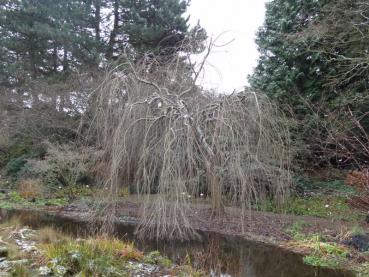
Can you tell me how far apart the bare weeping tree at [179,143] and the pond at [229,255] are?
28cm

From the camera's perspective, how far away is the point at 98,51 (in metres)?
15.6

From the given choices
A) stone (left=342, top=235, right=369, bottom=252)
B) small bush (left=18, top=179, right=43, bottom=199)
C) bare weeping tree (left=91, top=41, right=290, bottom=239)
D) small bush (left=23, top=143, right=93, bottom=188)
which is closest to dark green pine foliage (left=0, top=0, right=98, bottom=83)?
small bush (left=23, top=143, right=93, bottom=188)

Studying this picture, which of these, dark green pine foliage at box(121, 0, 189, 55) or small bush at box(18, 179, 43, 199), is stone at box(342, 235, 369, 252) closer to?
small bush at box(18, 179, 43, 199)

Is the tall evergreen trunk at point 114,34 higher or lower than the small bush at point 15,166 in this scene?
higher

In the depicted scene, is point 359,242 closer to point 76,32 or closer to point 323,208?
point 323,208

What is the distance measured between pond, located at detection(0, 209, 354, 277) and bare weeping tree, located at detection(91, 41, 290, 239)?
10.9 inches

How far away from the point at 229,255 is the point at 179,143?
6.73 ft

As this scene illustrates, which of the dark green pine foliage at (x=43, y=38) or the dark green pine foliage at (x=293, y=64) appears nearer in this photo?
the dark green pine foliage at (x=293, y=64)

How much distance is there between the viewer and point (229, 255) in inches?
241

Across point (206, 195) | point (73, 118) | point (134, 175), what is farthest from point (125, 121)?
point (73, 118)

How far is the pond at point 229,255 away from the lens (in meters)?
5.38

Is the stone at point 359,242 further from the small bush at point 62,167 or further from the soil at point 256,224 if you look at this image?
the small bush at point 62,167

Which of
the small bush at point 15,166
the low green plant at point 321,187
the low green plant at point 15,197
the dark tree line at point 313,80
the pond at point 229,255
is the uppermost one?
the dark tree line at point 313,80

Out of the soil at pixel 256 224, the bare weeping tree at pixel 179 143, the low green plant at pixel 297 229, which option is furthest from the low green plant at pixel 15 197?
the low green plant at pixel 297 229
